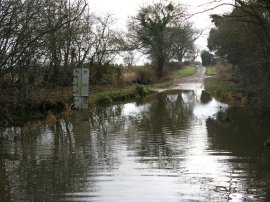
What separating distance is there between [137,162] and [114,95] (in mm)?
21529

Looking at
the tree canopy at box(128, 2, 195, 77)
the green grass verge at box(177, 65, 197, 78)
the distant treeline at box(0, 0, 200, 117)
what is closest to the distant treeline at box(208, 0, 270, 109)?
the distant treeline at box(0, 0, 200, 117)

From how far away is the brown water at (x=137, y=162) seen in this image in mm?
7992

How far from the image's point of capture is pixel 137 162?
1070 cm

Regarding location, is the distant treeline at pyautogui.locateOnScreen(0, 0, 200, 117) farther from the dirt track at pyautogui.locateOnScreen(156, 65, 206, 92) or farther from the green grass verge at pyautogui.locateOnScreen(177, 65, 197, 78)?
the green grass verge at pyautogui.locateOnScreen(177, 65, 197, 78)

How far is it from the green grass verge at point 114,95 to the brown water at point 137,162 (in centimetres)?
1043

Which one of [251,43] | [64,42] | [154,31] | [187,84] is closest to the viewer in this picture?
[251,43]

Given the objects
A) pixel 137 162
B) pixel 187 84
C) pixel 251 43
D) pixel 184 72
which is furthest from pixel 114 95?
pixel 184 72

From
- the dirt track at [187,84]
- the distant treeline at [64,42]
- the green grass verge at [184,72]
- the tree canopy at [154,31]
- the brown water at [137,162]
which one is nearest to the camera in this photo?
the brown water at [137,162]

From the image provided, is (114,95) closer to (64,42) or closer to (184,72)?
(64,42)

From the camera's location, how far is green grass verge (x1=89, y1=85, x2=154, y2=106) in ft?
94.9

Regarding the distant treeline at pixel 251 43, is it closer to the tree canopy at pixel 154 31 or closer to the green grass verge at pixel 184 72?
the tree canopy at pixel 154 31

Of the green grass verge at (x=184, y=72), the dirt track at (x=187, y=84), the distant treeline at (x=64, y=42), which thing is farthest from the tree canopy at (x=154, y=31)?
the green grass verge at (x=184, y=72)

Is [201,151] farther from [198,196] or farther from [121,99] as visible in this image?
[121,99]

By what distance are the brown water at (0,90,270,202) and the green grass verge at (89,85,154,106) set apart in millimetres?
10427
